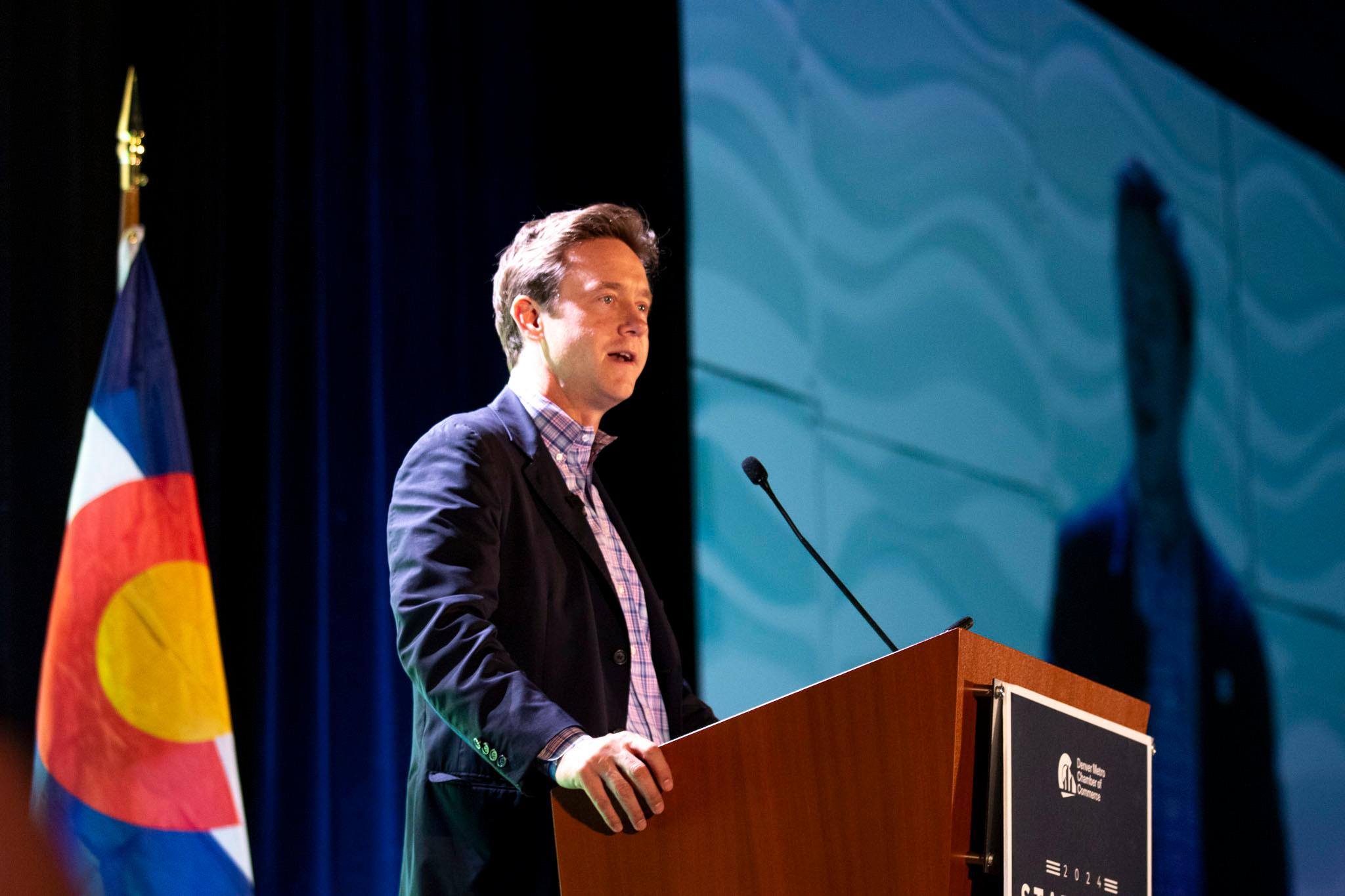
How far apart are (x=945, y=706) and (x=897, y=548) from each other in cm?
242

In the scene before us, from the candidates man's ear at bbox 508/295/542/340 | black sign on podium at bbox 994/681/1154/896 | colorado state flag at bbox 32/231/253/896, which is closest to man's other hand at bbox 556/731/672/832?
black sign on podium at bbox 994/681/1154/896

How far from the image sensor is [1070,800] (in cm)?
155

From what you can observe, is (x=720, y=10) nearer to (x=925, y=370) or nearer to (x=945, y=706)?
(x=925, y=370)

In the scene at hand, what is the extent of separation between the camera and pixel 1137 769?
1688 mm

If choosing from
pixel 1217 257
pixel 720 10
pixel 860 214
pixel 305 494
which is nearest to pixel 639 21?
pixel 720 10

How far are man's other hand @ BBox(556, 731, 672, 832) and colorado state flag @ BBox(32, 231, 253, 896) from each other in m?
1.25

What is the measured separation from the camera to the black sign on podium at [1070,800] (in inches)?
57.3

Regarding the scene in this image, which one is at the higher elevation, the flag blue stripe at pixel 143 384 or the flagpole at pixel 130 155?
the flagpole at pixel 130 155

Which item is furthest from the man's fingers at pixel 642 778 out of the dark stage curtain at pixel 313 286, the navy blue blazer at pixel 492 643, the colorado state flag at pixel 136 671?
the dark stage curtain at pixel 313 286

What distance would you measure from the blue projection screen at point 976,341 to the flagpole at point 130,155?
4.33ft

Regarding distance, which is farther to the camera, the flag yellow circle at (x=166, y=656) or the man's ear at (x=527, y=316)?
the flag yellow circle at (x=166, y=656)

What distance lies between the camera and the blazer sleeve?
5.26ft

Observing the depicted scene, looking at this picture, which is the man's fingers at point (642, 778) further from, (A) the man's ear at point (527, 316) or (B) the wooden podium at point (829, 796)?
(A) the man's ear at point (527, 316)

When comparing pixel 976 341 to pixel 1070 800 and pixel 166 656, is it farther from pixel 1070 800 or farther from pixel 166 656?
pixel 1070 800
